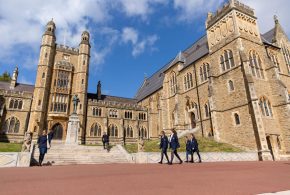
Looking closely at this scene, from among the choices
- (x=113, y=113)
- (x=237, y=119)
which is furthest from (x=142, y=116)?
(x=237, y=119)

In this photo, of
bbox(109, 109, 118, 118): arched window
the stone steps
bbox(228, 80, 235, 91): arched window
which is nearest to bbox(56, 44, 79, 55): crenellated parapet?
bbox(109, 109, 118, 118): arched window

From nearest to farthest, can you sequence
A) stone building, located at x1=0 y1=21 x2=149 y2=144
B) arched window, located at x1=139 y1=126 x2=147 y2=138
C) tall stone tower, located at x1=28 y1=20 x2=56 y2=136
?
tall stone tower, located at x1=28 y1=20 x2=56 y2=136 → stone building, located at x1=0 y1=21 x2=149 y2=144 → arched window, located at x1=139 y1=126 x2=147 y2=138

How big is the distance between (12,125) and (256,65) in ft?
131

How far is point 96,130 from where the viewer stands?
38.8 meters

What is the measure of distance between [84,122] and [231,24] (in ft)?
99.3

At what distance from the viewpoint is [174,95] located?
36906mm

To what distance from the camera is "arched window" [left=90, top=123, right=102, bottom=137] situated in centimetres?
3822

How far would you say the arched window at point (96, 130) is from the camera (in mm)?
38219

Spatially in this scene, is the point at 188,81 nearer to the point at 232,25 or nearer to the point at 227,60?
the point at 227,60

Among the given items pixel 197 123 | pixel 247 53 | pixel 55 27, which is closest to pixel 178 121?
pixel 197 123

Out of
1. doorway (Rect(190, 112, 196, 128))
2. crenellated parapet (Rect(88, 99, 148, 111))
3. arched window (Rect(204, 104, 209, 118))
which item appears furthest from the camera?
crenellated parapet (Rect(88, 99, 148, 111))

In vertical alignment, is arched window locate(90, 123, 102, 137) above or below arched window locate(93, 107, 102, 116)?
below

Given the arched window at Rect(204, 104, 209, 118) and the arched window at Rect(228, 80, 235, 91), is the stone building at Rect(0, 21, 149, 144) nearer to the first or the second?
the arched window at Rect(204, 104, 209, 118)

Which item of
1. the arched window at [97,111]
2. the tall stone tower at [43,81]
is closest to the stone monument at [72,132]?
the tall stone tower at [43,81]
